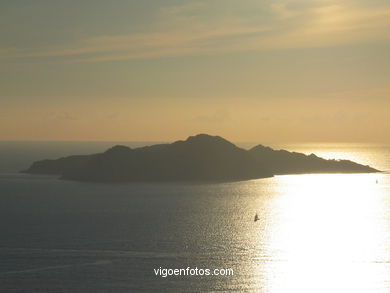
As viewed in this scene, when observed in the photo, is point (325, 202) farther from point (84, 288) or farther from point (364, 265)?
point (84, 288)

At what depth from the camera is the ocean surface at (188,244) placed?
84.9m

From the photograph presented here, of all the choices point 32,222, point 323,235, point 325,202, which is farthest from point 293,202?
point 32,222

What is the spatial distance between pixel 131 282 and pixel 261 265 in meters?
19.7

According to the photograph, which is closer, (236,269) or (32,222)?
(236,269)

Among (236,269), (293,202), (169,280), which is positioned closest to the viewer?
(169,280)

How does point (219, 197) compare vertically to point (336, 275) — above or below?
above

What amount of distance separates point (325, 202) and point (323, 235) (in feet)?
214

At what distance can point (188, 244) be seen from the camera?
109312 millimetres

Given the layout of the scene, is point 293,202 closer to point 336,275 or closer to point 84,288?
point 336,275

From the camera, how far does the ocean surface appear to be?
279ft

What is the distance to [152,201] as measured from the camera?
174m

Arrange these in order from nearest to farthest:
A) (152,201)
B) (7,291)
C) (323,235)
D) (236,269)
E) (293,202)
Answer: (7,291), (236,269), (323,235), (152,201), (293,202)

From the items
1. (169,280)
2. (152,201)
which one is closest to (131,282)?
(169,280)

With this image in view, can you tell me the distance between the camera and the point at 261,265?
3711 inches
